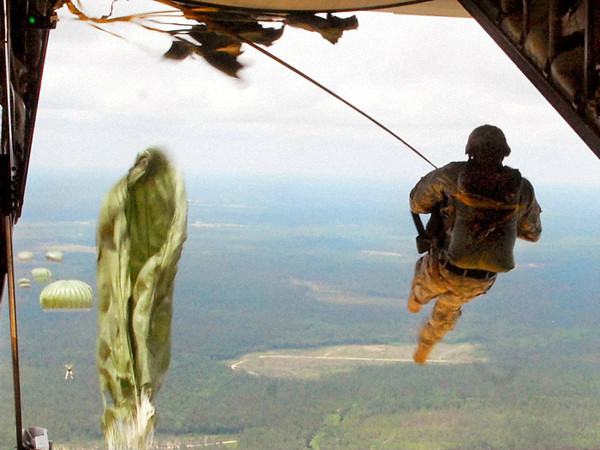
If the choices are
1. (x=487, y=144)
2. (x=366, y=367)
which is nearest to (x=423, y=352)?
(x=487, y=144)

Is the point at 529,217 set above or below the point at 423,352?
above

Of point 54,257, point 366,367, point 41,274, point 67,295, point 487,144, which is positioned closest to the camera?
point 487,144

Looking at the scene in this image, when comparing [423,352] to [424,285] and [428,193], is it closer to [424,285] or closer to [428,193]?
[424,285]

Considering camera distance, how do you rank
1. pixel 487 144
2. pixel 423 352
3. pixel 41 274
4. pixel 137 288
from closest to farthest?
1. pixel 137 288
2. pixel 487 144
3. pixel 423 352
4. pixel 41 274

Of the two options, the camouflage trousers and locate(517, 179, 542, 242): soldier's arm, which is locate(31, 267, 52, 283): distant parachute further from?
locate(517, 179, 542, 242): soldier's arm

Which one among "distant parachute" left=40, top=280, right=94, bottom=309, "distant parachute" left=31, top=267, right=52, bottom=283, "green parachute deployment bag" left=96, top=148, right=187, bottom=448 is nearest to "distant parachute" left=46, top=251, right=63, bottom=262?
"distant parachute" left=40, top=280, right=94, bottom=309

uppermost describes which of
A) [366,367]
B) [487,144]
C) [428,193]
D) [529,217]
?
[487,144]
